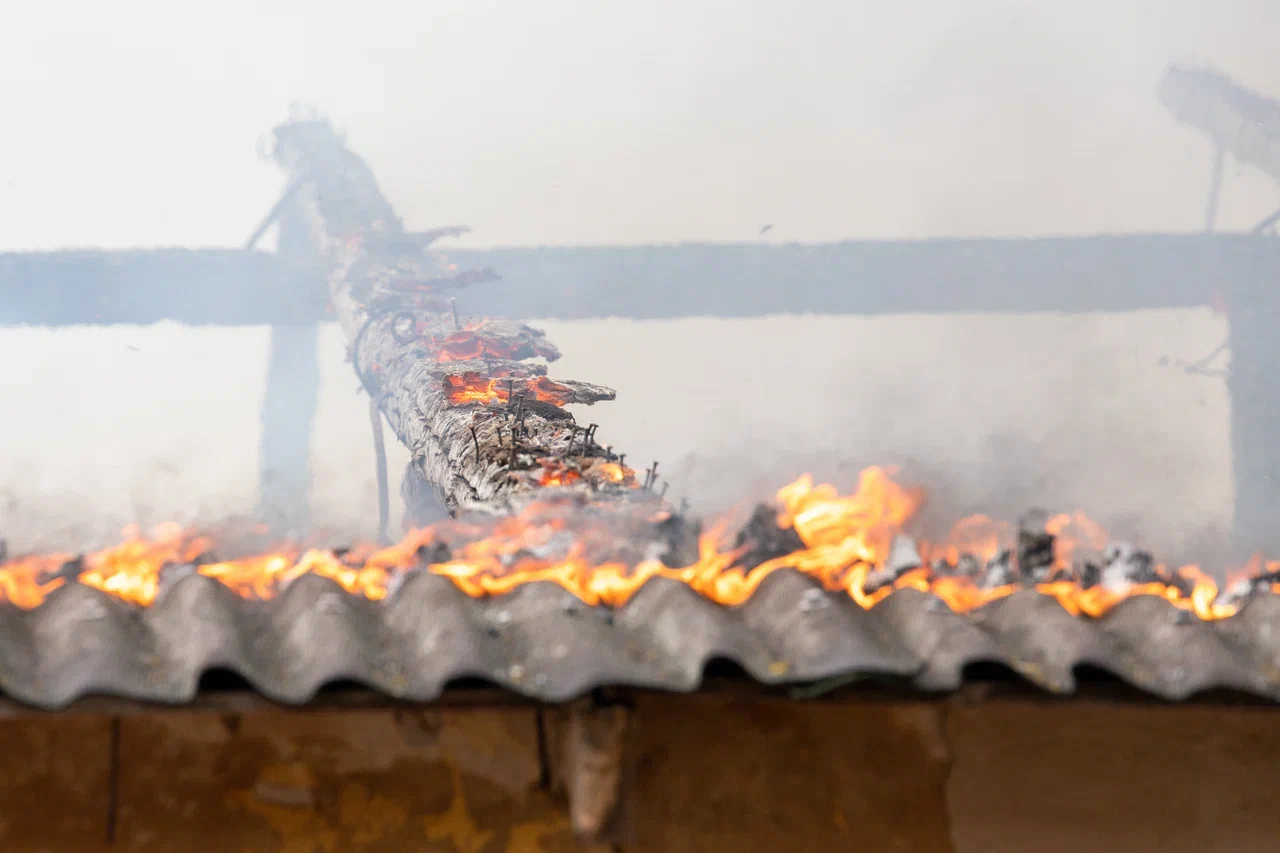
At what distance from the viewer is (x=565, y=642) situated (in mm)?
2090

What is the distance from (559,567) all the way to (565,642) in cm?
30

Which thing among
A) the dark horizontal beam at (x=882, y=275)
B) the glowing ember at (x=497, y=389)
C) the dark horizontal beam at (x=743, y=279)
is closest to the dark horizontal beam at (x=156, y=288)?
the dark horizontal beam at (x=743, y=279)

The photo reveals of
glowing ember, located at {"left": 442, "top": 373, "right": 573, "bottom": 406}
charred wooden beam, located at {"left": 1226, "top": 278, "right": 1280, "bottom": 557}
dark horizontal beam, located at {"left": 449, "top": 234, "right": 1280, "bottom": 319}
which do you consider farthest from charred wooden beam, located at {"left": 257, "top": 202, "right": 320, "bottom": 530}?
charred wooden beam, located at {"left": 1226, "top": 278, "right": 1280, "bottom": 557}

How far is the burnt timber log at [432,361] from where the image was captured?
341cm

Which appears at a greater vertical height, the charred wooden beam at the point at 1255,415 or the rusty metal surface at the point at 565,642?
the charred wooden beam at the point at 1255,415

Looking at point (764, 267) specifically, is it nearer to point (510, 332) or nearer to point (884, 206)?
point (884, 206)

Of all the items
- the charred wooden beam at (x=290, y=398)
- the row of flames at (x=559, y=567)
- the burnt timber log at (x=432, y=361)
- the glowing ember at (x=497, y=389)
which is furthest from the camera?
the charred wooden beam at (x=290, y=398)

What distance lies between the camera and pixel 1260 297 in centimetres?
643

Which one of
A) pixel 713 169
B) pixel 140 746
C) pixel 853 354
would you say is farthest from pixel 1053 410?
pixel 140 746

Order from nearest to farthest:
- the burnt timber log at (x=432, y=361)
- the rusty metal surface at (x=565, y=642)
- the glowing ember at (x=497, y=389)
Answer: the rusty metal surface at (x=565, y=642), the burnt timber log at (x=432, y=361), the glowing ember at (x=497, y=389)

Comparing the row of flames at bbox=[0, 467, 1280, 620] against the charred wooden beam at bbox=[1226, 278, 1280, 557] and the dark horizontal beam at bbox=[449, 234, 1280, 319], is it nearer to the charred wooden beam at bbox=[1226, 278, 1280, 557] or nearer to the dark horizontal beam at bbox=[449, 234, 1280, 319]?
the charred wooden beam at bbox=[1226, 278, 1280, 557]

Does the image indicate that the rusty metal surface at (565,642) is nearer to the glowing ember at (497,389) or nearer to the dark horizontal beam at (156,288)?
the glowing ember at (497,389)

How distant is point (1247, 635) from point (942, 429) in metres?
3.31

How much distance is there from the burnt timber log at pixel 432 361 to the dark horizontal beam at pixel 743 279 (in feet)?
1.65
